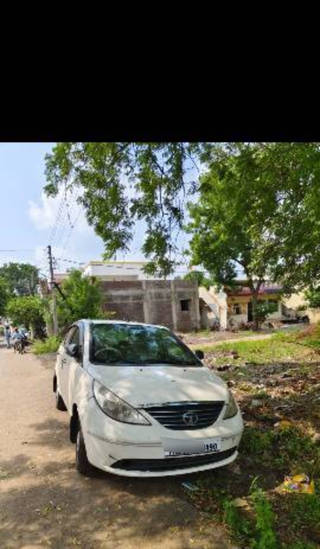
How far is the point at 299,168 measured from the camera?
5.97 meters

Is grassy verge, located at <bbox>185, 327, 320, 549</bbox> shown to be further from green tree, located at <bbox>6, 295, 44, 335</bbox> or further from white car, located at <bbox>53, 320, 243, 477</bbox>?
green tree, located at <bbox>6, 295, 44, 335</bbox>

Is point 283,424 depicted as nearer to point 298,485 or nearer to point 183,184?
point 298,485

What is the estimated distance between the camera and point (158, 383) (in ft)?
13.6

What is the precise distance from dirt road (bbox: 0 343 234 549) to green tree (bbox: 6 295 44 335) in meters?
21.1

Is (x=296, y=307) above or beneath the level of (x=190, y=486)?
above

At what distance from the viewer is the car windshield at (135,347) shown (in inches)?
191

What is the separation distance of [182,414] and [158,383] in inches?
17.8

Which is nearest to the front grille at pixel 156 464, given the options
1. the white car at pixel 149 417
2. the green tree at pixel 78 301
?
the white car at pixel 149 417

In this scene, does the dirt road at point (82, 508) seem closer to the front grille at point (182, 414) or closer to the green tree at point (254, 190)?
the front grille at point (182, 414)

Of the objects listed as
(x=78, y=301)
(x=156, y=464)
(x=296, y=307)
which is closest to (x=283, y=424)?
(x=156, y=464)
